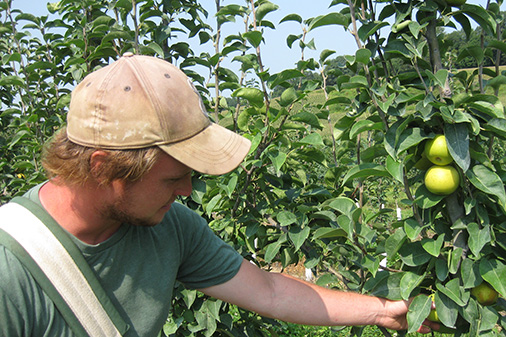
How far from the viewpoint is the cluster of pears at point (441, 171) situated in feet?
4.45

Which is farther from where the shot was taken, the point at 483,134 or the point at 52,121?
the point at 52,121

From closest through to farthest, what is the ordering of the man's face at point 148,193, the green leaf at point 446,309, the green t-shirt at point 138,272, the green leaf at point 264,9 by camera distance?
the green t-shirt at point 138,272 < the man's face at point 148,193 < the green leaf at point 446,309 < the green leaf at point 264,9

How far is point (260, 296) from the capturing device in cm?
155

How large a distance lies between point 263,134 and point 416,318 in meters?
0.86

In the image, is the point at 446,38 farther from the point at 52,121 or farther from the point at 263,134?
the point at 52,121

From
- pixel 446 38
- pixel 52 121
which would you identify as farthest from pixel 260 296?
pixel 52 121

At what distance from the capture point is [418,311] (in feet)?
4.81

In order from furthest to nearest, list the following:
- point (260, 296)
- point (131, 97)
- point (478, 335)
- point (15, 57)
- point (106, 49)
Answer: point (15, 57) → point (106, 49) → point (260, 296) → point (478, 335) → point (131, 97)

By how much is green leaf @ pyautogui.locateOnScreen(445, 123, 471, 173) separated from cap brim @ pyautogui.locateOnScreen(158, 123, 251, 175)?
56cm

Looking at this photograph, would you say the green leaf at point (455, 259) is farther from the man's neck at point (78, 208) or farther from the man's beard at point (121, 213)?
the man's neck at point (78, 208)

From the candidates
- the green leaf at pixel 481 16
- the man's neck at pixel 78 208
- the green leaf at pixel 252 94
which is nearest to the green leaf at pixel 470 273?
the green leaf at pixel 481 16

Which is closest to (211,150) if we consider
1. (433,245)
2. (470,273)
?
(433,245)

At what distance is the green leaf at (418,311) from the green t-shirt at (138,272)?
55cm

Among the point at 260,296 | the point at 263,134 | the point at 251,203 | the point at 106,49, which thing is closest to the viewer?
the point at 260,296
